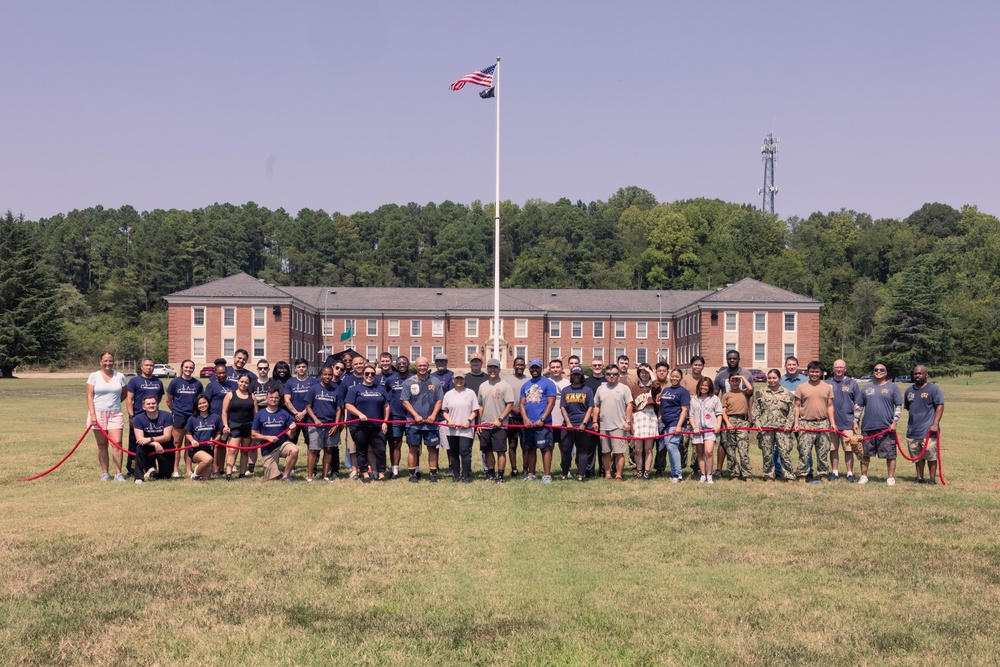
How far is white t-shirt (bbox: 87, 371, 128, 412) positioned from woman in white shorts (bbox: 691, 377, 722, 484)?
30.4 ft

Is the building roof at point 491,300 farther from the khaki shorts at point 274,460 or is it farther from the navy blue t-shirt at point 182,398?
the khaki shorts at point 274,460

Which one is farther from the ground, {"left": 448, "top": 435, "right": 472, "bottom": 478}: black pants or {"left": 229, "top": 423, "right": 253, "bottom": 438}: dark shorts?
{"left": 229, "top": 423, "right": 253, "bottom": 438}: dark shorts

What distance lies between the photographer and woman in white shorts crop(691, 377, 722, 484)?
1540cm

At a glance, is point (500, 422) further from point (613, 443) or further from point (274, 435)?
point (274, 435)

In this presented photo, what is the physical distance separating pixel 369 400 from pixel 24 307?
70.3 m

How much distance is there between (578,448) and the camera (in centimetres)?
1562

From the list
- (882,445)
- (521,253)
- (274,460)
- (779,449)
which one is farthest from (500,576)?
(521,253)

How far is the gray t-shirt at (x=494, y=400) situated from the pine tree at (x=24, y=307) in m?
68.3

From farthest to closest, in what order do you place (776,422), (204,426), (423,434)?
(423,434) → (204,426) → (776,422)

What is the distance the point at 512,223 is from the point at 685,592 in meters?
146

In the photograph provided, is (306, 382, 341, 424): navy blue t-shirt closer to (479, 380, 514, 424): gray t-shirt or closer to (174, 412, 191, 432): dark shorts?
(174, 412, 191, 432): dark shorts

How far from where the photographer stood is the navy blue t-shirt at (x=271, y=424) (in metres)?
15.6

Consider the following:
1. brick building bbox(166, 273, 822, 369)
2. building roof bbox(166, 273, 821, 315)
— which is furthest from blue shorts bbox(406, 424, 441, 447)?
building roof bbox(166, 273, 821, 315)

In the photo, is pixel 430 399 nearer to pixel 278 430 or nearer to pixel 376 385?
pixel 376 385
